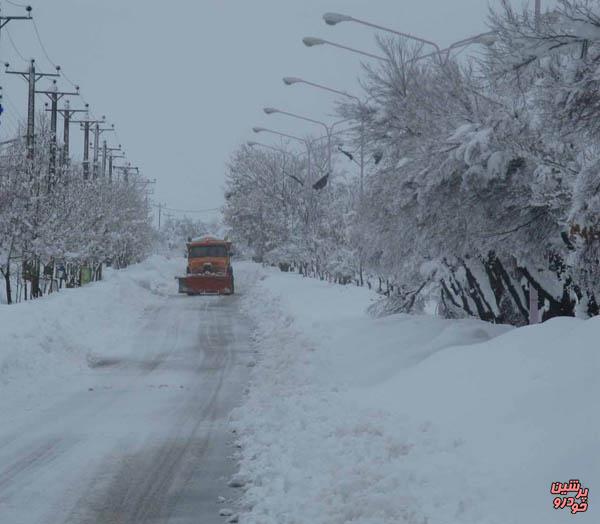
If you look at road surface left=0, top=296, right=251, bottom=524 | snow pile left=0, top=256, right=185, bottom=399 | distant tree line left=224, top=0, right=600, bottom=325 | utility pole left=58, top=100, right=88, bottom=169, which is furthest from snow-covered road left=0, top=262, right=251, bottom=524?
utility pole left=58, top=100, right=88, bottom=169

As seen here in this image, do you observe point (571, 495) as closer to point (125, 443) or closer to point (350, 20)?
point (125, 443)

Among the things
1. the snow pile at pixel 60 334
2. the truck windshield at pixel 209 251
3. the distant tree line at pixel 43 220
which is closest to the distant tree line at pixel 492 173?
the snow pile at pixel 60 334

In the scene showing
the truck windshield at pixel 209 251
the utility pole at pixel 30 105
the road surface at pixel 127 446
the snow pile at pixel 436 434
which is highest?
the utility pole at pixel 30 105

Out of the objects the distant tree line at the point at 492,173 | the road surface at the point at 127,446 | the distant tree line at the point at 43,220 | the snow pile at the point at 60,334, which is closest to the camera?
the road surface at the point at 127,446

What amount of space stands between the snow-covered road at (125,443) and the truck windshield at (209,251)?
27334 mm

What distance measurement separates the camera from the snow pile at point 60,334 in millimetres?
14453

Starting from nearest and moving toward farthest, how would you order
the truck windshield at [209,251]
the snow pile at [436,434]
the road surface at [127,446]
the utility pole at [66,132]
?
the snow pile at [436,434]
the road surface at [127,446]
the utility pole at [66,132]
the truck windshield at [209,251]

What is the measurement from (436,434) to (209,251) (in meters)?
38.9

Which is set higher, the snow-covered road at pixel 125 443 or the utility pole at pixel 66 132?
the utility pole at pixel 66 132

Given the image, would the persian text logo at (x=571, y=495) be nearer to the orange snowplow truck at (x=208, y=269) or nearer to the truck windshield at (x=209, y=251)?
the orange snowplow truck at (x=208, y=269)

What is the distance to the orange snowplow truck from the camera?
Result: 137 ft

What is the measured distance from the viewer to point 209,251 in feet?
150

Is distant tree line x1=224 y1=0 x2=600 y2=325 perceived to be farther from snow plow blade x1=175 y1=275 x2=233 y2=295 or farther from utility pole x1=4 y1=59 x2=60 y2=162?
snow plow blade x1=175 y1=275 x2=233 y2=295

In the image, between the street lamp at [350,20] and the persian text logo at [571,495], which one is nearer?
the persian text logo at [571,495]
